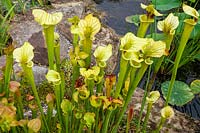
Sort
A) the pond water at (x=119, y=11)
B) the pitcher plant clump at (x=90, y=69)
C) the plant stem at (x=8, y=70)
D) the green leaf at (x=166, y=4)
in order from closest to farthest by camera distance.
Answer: the pitcher plant clump at (x=90, y=69) < the plant stem at (x=8, y=70) < the green leaf at (x=166, y=4) < the pond water at (x=119, y=11)

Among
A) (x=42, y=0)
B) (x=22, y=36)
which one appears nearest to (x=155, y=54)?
(x=22, y=36)

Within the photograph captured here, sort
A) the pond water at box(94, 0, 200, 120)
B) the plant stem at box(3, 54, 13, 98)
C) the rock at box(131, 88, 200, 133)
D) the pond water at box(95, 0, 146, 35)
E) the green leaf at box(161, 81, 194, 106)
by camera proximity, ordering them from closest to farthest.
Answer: the plant stem at box(3, 54, 13, 98), the rock at box(131, 88, 200, 133), the green leaf at box(161, 81, 194, 106), the pond water at box(94, 0, 200, 120), the pond water at box(95, 0, 146, 35)

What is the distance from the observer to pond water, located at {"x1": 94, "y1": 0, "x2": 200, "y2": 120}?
2.04 m

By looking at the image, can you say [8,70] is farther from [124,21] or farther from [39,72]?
[124,21]

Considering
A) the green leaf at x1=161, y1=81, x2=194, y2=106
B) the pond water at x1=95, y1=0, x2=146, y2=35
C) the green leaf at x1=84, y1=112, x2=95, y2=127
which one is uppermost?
the green leaf at x1=84, y1=112, x2=95, y2=127

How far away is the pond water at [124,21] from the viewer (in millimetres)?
2041

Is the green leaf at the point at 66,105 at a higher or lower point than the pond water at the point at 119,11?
higher

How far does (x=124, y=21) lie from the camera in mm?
2551

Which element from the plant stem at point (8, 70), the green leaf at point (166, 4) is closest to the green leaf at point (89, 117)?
the plant stem at point (8, 70)

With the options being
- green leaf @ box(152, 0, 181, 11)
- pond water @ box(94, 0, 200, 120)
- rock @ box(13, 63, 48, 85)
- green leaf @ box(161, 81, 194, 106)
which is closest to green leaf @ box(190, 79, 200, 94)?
green leaf @ box(161, 81, 194, 106)

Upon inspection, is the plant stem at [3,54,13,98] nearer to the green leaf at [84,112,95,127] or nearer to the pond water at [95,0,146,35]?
the green leaf at [84,112,95,127]

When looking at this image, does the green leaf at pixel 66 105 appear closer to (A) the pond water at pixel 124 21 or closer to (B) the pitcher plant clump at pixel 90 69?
(B) the pitcher plant clump at pixel 90 69

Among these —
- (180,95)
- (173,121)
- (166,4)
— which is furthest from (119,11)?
(173,121)

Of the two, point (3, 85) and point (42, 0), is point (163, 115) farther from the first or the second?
point (42, 0)
